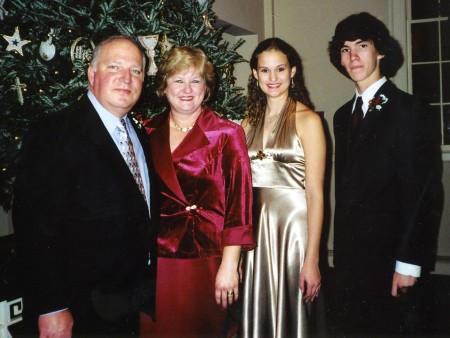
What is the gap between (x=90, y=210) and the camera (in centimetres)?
167

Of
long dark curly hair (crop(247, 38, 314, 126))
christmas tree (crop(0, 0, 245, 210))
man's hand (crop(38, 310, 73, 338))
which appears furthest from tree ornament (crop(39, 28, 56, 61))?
man's hand (crop(38, 310, 73, 338))

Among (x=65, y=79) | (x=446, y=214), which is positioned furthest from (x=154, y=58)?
(x=446, y=214)

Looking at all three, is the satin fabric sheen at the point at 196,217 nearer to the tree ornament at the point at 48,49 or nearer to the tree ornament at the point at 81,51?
the tree ornament at the point at 81,51

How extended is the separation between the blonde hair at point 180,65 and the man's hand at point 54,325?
1.15m

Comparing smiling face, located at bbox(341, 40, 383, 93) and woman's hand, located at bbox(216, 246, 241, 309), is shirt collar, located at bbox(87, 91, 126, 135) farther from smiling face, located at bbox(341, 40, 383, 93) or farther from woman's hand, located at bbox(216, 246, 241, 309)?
smiling face, located at bbox(341, 40, 383, 93)

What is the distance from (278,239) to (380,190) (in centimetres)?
61

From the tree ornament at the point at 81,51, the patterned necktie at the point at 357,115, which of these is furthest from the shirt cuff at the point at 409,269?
the tree ornament at the point at 81,51

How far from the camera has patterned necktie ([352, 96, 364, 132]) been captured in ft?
7.74

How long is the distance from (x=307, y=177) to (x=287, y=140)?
9.1 inches

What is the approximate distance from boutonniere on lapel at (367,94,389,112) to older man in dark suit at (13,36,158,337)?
1253 millimetres

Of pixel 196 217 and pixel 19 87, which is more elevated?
pixel 19 87

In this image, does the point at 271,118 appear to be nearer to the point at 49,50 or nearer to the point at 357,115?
the point at 357,115

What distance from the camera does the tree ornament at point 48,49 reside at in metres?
2.30

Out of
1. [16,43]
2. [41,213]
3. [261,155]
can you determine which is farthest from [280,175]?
[16,43]
